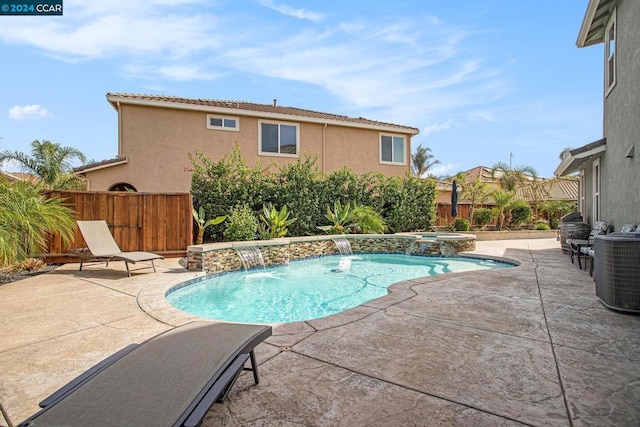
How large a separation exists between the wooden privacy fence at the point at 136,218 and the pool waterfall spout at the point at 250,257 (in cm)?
229

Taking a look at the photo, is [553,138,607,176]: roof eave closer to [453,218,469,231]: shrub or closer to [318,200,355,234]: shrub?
[453,218,469,231]: shrub

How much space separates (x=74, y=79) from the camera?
1291cm

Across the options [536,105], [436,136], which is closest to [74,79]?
[536,105]

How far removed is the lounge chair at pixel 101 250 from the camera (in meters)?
7.62

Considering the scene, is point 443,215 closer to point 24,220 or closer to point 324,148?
point 324,148

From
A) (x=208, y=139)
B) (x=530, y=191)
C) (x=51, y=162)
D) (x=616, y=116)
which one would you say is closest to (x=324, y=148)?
(x=208, y=139)

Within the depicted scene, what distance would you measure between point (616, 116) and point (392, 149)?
39.4 feet

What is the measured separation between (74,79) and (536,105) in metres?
26.2

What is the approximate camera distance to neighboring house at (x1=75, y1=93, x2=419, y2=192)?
14.8 m

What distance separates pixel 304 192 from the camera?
13.8 m

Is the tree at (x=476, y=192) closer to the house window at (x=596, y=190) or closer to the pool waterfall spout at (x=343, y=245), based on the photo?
the house window at (x=596, y=190)

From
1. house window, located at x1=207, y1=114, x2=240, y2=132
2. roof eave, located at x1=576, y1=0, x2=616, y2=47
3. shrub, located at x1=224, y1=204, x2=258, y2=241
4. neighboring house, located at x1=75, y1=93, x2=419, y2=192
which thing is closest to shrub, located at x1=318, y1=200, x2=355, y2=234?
shrub, located at x1=224, y1=204, x2=258, y2=241

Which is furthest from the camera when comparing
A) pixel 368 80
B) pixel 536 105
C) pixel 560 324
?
pixel 536 105

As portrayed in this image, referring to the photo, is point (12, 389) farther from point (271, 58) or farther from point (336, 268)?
point (271, 58)
